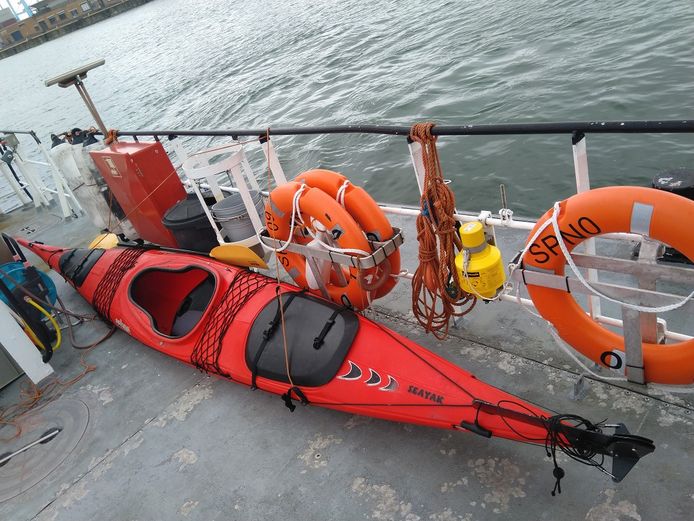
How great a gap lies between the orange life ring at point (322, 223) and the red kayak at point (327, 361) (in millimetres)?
140

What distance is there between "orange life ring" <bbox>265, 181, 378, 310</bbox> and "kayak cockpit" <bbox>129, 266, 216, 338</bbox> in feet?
3.48

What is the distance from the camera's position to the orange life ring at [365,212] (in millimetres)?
2594

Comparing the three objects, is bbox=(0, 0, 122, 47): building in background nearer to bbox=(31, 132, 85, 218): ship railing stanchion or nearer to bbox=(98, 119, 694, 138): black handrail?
bbox=(31, 132, 85, 218): ship railing stanchion

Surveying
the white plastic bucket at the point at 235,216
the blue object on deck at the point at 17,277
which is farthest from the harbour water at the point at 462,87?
the blue object on deck at the point at 17,277

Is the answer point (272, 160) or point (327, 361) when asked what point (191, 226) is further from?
point (327, 361)

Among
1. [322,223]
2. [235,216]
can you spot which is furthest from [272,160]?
→ [322,223]

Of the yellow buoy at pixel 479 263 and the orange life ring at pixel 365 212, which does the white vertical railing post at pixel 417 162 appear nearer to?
the orange life ring at pixel 365 212

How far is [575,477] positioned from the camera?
192 centimetres

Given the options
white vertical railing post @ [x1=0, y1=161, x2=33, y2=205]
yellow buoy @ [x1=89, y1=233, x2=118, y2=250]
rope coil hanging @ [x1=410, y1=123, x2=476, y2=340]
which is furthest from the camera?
white vertical railing post @ [x1=0, y1=161, x2=33, y2=205]

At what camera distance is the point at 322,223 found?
261cm

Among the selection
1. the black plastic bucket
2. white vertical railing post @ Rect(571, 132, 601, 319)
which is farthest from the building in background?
white vertical railing post @ Rect(571, 132, 601, 319)

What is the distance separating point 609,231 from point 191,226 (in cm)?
314

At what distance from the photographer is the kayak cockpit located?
3844mm

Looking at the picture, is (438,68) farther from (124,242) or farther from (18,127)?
(18,127)
